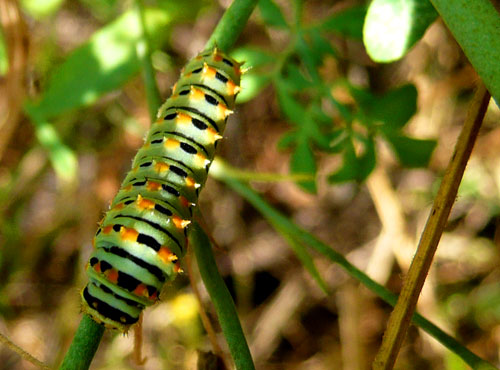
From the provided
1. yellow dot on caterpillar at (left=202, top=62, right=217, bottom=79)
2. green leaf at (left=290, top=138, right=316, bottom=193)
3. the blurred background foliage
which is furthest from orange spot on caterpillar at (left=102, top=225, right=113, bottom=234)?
the blurred background foliage

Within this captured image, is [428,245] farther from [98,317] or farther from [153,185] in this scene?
[98,317]

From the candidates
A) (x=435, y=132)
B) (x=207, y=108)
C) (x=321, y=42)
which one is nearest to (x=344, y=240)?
(x=435, y=132)

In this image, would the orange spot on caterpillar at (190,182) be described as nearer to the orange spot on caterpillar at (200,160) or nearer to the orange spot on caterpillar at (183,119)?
the orange spot on caterpillar at (200,160)

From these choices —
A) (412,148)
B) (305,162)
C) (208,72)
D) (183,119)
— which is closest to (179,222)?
(183,119)

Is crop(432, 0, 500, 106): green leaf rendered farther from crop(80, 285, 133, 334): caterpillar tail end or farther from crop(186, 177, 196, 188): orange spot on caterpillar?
crop(80, 285, 133, 334): caterpillar tail end

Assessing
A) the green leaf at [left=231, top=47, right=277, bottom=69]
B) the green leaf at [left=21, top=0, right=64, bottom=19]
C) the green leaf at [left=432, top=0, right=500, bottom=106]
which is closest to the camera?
the green leaf at [left=432, top=0, right=500, bottom=106]

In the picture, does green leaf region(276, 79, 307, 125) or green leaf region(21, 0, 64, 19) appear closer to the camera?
green leaf region(276, 79, 307, 125)

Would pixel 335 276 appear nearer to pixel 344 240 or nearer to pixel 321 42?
pixel 344 240
